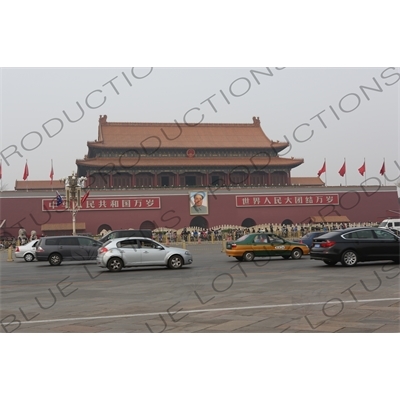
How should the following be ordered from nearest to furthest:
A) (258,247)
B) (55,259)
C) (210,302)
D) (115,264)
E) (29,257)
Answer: (210,302) → (115,264) → (258,247) → (55,259) → (29,257)

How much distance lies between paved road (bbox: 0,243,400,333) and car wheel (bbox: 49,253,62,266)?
564 cm

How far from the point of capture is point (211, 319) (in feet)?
25.3

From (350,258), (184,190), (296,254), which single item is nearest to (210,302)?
(350,258)

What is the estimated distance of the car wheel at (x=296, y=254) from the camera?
66.8 feet

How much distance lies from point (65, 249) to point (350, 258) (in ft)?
35.4

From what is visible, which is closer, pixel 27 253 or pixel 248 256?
pixel 248 256

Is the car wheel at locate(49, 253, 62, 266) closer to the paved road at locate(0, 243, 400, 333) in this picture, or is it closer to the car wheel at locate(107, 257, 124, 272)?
the car wheel at locate(107, 257, 124, 272)

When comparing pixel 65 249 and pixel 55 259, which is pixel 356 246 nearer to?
pixel 65 249

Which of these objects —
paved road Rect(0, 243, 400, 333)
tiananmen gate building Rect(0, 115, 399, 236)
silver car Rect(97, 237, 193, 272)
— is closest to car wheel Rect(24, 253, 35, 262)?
silver car Rect(97, 237, 193, 272)

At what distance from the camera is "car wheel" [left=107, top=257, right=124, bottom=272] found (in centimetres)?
1655

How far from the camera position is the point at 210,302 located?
9.42m

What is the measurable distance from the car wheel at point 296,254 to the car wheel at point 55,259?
28.9ft

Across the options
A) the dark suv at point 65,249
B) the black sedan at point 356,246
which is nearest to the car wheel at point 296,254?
the black sedan at point 356,246

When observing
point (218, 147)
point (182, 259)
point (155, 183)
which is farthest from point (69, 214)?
point (182, 259)
